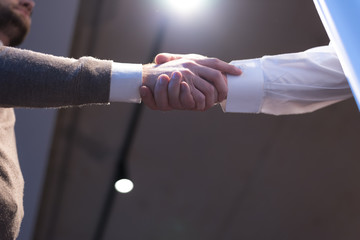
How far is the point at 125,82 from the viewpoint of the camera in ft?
2.93

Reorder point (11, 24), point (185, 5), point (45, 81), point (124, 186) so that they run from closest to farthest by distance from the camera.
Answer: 1. point (45, 81)
2. point (11, 24)
3. point (185, 5)
4. point (124, 186)

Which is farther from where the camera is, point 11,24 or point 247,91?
point 11,24

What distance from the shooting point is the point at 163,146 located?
2465mm

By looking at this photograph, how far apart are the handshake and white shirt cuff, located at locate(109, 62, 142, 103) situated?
0.02 metres

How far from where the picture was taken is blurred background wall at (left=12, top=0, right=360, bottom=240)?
196 cm

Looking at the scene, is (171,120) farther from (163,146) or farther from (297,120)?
(297,120)

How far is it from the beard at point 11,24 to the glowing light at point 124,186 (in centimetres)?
138

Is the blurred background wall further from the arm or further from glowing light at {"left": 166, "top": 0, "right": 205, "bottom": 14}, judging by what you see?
the arm

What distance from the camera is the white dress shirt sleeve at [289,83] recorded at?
3.18 ft

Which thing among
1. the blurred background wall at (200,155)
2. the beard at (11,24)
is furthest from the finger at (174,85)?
the blurred background wall at (200,155)

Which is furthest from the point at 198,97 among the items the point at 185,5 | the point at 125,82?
the point at 185,5

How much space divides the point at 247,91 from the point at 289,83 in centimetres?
8

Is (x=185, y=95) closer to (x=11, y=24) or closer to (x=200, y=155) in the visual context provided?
(x=11, y=24)

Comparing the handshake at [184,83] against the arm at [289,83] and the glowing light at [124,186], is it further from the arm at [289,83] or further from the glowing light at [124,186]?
the glowing light at [124,186]
